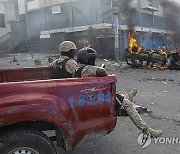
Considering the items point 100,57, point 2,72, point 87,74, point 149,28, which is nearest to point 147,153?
point 87,74

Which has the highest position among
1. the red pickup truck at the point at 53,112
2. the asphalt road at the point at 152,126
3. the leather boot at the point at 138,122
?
the red pickup truck at the point at 53,112

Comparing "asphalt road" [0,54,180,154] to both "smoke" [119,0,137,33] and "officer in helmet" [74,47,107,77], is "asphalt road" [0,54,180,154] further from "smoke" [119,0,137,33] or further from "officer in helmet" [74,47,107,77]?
"smoke" [119,0,137,33]

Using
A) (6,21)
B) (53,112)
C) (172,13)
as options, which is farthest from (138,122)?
(6,21)

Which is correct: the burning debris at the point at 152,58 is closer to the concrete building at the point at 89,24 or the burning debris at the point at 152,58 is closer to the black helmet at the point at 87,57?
the concrete building at the point at 89,24

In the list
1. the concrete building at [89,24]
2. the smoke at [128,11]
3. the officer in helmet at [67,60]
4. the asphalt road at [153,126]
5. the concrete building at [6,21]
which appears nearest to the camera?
the asphalt road at [153,126]

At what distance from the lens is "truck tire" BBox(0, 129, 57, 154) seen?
8.38ft

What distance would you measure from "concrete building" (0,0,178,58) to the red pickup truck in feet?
56.4

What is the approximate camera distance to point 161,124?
4.82 metres

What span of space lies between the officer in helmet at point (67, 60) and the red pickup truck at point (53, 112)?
1.00m

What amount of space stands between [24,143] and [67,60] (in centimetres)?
170

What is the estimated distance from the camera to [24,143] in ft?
8.48

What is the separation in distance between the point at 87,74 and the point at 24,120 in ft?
3.64

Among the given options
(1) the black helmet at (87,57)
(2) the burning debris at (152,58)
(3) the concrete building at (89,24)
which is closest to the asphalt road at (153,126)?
(1) the black helmet at (87,57)

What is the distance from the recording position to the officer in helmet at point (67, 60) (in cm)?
394
